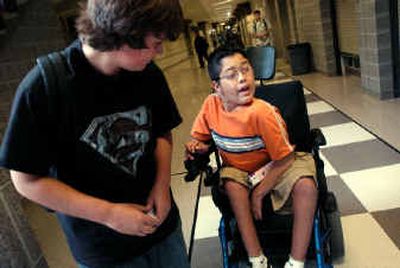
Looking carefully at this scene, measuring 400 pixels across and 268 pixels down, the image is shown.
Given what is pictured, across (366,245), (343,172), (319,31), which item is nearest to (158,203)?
(366,245)

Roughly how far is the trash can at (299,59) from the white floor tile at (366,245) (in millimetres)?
5598

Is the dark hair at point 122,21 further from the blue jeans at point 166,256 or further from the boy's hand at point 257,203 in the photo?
the boy's hand at point 257,203

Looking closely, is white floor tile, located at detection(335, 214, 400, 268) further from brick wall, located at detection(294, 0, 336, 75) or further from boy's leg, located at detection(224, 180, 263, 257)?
brick wall, located at detection(294, 0, 336, 75)

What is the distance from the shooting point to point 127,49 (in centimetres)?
86

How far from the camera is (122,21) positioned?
31.5 inches

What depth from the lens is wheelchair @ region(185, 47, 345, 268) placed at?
1.71 meters

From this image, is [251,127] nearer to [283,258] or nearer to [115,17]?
[283,258]

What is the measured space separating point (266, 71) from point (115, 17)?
2.58 meters

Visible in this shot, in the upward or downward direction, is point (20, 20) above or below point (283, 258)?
above

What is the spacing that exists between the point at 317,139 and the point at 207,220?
0.99 meters

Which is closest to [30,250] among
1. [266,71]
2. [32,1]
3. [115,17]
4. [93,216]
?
[93,216]

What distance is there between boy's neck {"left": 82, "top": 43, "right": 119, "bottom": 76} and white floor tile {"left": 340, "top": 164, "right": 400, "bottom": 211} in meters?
1.84

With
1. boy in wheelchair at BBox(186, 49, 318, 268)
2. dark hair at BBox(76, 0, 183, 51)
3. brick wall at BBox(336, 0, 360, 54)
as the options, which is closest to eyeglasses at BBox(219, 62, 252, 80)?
boy in wheelchair at BBox(186, 49, 318, 268)

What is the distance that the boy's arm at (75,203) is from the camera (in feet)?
2.89
